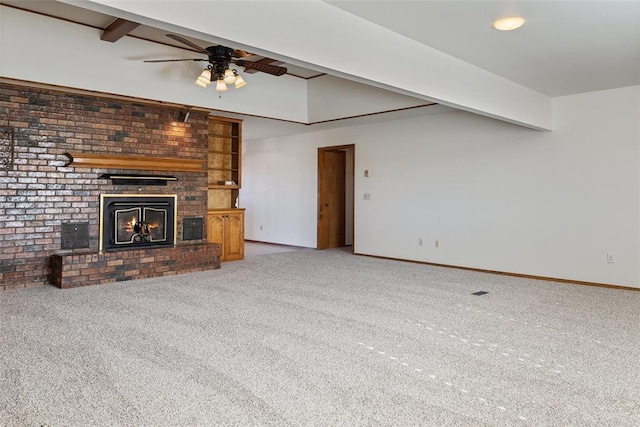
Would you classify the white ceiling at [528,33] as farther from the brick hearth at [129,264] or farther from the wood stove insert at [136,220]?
the brick hearth at [129,264]

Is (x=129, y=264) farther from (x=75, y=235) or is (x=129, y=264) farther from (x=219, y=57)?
(x=219, y=57)

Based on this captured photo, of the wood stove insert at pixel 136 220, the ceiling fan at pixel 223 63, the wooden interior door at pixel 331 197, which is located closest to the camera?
the ceiling fan at pixel 223 63

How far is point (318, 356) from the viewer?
300 cm

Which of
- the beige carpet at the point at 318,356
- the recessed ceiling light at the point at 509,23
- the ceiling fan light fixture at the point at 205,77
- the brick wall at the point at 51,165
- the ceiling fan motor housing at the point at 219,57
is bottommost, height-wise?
the beige carpet at the point at 318,356

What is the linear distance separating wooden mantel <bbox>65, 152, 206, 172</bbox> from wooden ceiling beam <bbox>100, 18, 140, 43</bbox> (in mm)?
1427

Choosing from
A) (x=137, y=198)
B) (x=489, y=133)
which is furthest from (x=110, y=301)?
(x=489, y=133)

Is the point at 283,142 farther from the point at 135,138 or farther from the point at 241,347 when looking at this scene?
the point at 241,347

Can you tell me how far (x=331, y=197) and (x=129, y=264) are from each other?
441 cm

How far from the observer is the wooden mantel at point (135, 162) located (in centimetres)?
548

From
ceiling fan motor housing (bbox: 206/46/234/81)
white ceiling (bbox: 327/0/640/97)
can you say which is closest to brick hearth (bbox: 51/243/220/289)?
ceiling fan motor housing (bbox: 206/46/234/81)

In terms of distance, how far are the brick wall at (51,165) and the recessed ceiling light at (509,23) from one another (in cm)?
452

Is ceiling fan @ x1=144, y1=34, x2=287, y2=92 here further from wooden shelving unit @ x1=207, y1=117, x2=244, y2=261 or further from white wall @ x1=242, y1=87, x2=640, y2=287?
white wall @ x1=242, y1=87, x2=640, y2=287

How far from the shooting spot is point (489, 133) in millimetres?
6336

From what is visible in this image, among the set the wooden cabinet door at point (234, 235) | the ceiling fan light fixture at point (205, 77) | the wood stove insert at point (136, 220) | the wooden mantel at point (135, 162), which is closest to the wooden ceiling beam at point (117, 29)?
the ceiling fan light fixture at point (205, 77)
